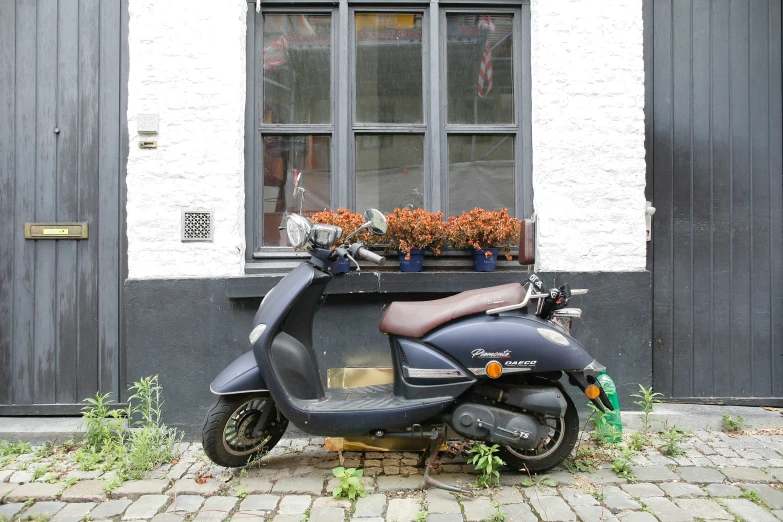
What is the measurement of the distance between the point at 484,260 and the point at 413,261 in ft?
1.69

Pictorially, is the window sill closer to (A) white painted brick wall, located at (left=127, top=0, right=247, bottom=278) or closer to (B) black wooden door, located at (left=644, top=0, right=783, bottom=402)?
(A) white painted brick wall, located at (left=127, top=0, right=247, bottom=278)

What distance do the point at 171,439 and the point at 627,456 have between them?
290 centimetres

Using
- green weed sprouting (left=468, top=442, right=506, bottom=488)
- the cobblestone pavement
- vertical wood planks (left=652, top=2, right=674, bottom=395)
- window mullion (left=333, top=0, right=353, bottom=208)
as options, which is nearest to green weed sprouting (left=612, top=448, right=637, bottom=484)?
the cobblestone pavement

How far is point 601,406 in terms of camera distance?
372 centimetres

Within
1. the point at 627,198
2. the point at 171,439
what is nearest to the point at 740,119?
the point at 627,198

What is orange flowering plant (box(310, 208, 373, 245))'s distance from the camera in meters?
4.41

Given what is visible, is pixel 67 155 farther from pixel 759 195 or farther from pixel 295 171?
pixel 759 195

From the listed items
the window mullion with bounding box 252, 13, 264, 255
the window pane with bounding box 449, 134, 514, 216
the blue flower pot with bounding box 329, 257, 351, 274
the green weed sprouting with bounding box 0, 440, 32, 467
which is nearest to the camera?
the blue flower pot with bounding box 329, 257, 351, 274

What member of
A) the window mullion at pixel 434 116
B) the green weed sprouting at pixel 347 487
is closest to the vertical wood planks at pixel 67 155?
the green weed sprouting at pixel 347 487

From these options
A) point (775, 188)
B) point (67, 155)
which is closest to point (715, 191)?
point (775, 188)

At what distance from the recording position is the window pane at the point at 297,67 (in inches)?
194

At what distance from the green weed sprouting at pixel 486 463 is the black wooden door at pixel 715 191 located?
1925mm

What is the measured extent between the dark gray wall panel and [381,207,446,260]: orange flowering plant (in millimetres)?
233

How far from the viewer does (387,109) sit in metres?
4.95
